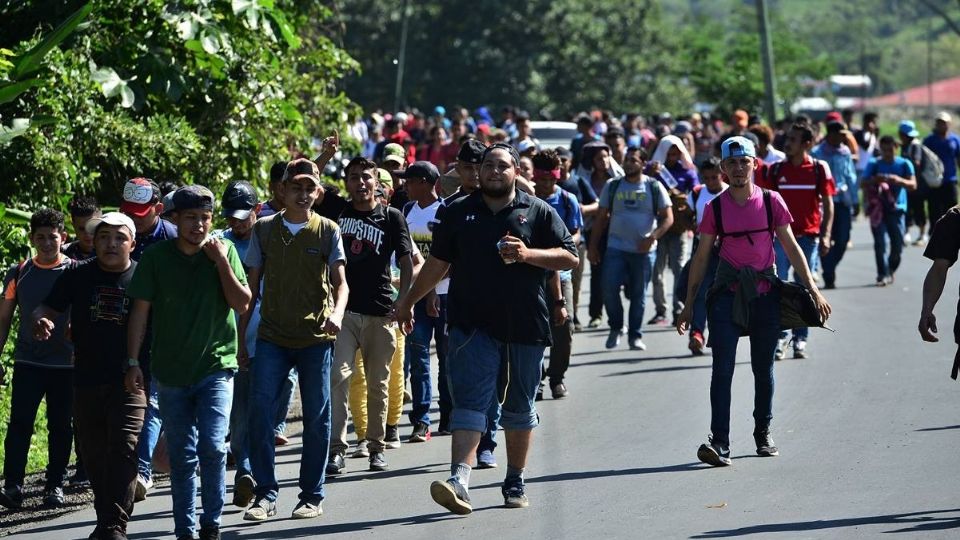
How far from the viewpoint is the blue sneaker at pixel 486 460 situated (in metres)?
9.92

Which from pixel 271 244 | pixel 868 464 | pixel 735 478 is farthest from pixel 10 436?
pixel 868 464

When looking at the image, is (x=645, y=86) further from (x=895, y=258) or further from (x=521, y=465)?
(x=521, y=465)

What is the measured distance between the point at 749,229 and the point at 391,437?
108 inches

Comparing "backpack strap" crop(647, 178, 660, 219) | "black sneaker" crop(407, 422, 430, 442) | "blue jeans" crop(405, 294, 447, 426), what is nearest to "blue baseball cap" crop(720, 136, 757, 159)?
"blue jeans" crop(405, 294, 447, 426)

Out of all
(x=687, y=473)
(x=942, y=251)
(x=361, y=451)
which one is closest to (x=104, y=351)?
(x=361, y=451)

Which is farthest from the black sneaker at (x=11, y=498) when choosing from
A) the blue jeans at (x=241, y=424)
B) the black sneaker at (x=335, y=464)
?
the black sneaker at (x=335, y=464)

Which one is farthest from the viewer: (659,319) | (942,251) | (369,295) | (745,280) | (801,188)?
(659,319)

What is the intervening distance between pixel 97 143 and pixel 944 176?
553 inches

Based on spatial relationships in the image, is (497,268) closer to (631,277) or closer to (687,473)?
(687,473)

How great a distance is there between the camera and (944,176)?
75.8 feet

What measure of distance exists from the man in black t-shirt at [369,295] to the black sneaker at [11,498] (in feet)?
5.85

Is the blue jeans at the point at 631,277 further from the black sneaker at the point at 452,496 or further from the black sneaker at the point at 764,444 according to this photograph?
the black sneaker at the point at 452,496

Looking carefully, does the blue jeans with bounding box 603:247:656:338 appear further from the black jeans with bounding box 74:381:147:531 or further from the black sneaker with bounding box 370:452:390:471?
the black jeans with bounding box 74:381:147:531

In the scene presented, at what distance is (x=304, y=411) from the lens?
29.0 feet
